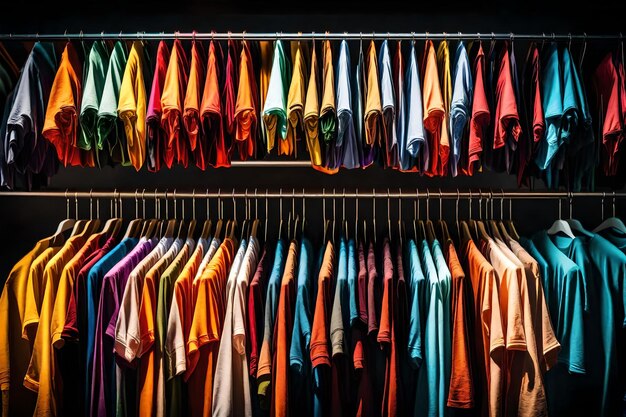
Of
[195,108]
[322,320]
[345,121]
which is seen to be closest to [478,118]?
[345,121]

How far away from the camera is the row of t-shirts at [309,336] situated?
2.61 m

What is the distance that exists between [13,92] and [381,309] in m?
2.04

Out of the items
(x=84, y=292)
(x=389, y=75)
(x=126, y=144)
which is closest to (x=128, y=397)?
(x=84, y=292)

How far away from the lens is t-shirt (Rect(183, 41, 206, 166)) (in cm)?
279

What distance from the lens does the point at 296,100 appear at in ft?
9.11

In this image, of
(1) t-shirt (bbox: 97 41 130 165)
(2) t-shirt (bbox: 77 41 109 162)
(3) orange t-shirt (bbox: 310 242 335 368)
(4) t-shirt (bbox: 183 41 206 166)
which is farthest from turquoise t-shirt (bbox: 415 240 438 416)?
(2) t-shirt (bbox: 77 41 109 162)

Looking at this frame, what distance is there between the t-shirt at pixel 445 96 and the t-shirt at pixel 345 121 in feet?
1.28

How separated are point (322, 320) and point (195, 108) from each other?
1099mm

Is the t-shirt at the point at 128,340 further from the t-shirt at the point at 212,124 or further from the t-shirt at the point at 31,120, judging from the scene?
the t-shirt at the point at 31,120

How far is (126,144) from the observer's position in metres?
2.94

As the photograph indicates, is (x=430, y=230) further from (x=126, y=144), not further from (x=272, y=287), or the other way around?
(x=126, y=144)

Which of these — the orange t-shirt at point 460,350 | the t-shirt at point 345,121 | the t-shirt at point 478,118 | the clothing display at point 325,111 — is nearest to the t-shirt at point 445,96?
the clothing display at point 325,111

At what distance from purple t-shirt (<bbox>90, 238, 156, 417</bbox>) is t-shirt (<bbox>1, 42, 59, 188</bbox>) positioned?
0.71 metres

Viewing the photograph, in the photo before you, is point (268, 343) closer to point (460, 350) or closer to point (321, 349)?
point (321, 349)
